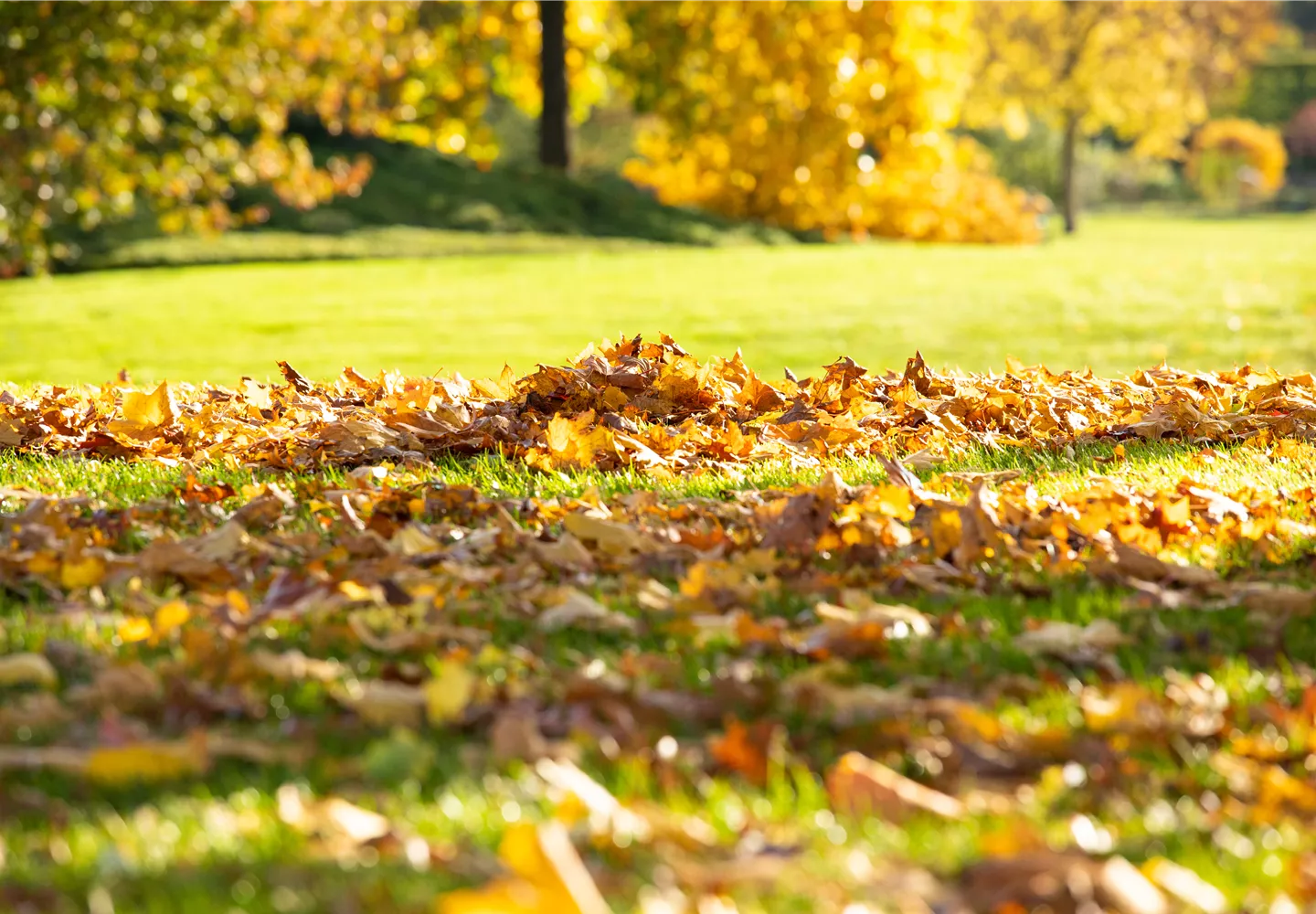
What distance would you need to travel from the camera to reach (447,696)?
2531 millimetres

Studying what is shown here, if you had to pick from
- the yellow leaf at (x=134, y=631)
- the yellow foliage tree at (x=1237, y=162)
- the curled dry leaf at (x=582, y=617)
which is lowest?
the yellow foliage tree at (x=1237, y=162)

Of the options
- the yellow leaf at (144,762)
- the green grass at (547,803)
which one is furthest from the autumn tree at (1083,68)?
the yellow leaf at (144,762)

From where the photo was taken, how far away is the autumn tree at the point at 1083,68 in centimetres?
3262

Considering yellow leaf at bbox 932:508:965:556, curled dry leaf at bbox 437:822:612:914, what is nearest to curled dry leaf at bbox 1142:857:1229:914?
curled dry leaf at bbox 437:822:612:914

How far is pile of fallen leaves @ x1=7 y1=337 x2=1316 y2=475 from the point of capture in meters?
5.05

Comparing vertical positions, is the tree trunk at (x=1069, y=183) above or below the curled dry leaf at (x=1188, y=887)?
below

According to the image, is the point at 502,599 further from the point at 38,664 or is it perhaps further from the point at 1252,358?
the point at 1252,358

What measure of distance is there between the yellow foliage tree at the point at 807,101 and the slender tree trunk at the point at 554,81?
1.08 meters

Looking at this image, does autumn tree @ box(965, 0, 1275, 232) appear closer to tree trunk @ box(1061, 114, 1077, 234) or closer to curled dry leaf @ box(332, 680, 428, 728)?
tree trunk @ box(1061, 114, 1077, 234)

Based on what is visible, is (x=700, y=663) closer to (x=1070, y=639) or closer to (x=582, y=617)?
(x=582, y=617)

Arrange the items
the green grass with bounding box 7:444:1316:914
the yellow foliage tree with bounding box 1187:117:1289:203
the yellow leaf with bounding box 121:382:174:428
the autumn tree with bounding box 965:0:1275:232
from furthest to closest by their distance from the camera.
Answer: the yellow foliage tree with bounding box 1187:117:1289:203
the autumn tree with bounding box 965:0:1275:232
the yellow leaf with bounding box 121:382:174:428
the green grass with bounding box 7:444:1316:914

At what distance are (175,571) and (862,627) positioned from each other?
65.8 inches

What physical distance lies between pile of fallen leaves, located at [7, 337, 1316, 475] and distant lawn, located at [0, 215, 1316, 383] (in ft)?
10.4

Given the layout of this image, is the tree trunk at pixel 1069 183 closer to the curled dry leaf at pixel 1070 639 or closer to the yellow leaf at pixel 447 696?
the curled dry leaf at pixel 1070 639
